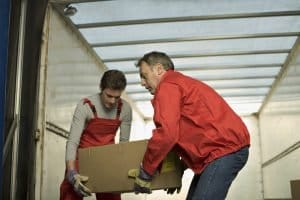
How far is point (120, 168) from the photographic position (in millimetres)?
2426

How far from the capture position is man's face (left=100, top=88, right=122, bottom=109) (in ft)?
9.36

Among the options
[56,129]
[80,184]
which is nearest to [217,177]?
[80,184]

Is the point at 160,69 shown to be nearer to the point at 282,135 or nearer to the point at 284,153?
the point at 284,153

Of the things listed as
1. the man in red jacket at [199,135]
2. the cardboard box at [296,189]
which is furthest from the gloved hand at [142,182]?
the cardboard box at [296,189]

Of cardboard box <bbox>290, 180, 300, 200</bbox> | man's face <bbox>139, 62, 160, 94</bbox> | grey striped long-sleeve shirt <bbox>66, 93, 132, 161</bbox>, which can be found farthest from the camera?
cardboard box <bbox>290, 180, 300, 200</bbox>

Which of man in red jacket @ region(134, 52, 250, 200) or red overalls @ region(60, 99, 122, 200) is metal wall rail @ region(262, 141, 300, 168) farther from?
man in red jacket @ region(134, 52, 250, 200)

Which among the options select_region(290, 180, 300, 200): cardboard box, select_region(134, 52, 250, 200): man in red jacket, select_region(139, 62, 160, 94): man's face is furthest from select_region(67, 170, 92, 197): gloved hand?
select_region(290, 180, 300, 200): cardboard box

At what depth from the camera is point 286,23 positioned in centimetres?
457

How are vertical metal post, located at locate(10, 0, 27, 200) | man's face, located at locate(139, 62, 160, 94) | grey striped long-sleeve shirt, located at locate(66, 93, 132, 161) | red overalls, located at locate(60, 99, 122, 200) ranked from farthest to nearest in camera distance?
vertical metal post, located at locate(10, 0, 27, 200) < red overalls, located at locate(60, 99, 122, 200) < grey striped long-sleeve shirt, located at locate(66, 93, 132, 161) < man's face, located at locate(139, 62, 160, 94)

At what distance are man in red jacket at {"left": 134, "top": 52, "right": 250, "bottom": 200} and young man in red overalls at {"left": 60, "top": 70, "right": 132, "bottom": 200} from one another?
27.1 inches

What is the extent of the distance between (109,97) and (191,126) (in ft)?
2.88

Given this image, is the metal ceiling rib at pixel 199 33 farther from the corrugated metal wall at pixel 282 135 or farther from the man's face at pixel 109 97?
the man's face at pixel 109 97

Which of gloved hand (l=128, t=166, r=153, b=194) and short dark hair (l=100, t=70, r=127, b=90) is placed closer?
gloved hand (l=128, t=166, r=153, b=194)

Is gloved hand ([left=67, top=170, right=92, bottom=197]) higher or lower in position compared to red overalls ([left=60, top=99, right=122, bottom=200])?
lower
